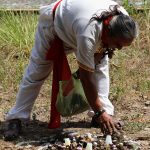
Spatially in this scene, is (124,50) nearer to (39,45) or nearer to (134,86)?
(134,86)

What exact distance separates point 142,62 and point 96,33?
2866mm

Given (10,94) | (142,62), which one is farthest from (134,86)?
(10,94)

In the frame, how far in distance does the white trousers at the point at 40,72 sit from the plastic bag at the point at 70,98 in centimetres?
24

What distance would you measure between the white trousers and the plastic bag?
0.79 ft

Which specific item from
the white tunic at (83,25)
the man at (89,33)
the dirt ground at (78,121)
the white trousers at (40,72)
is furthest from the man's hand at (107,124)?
the white trousers at (40,72)

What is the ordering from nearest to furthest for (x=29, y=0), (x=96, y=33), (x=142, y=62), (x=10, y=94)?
(x=96, y=33) < (x=10, y=94) < (x=142, y=62) < (x=29, y=0)

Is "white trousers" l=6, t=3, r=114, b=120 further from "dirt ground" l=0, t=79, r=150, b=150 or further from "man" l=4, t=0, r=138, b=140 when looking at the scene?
"dirt ground" l=0, t=79, r=150, b=150

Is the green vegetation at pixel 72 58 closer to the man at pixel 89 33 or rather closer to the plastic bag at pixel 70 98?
the plastic bag at pixel 70 98

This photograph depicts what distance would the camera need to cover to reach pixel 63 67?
5.05 metres

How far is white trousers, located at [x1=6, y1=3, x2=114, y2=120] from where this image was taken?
499cm

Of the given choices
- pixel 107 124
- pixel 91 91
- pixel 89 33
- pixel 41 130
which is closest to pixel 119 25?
pixel 89 33

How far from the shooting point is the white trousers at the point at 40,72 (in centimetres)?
499

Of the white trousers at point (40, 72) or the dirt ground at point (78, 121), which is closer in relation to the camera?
the white trousers at point (40, 72)

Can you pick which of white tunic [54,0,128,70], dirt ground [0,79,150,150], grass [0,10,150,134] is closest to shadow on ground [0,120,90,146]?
dirt ground [0,79,150,150]
